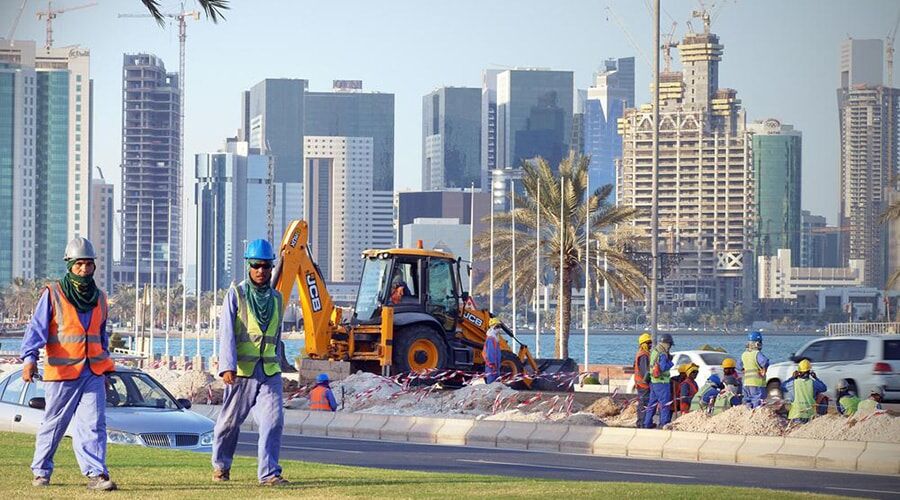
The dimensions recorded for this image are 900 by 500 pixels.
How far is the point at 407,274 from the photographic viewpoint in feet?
117

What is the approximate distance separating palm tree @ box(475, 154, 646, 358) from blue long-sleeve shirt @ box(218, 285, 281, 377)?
4402 centimetres

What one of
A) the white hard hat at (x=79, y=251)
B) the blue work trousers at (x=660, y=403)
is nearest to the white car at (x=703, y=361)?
the blue work trousers at (x=660, y=403)

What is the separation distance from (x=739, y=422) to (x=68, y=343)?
1313 cm

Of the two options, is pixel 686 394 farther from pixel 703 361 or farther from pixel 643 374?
pixel 703 361

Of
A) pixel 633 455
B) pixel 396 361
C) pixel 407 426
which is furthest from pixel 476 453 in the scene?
pixel 396 361

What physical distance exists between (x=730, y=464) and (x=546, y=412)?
8.25 m

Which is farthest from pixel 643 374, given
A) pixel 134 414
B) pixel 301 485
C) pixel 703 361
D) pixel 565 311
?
pixel 565 311

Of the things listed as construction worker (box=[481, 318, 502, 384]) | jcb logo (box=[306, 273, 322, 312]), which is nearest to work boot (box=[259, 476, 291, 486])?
construction worker (box=[481, 318, 502, 384])

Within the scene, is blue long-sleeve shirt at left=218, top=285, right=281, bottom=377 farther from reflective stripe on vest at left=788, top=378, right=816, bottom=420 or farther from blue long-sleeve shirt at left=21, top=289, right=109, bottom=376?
reflective stripe on vest at left=788, top=378, right=816, bottom=420

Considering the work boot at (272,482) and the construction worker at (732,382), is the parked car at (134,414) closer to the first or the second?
the work boot at (272,482)

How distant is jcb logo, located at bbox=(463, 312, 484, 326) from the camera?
36.1 m

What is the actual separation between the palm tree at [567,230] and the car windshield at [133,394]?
1504 inches

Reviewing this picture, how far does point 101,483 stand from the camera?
1268 centimetres

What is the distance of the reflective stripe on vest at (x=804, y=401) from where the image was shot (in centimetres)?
2414
